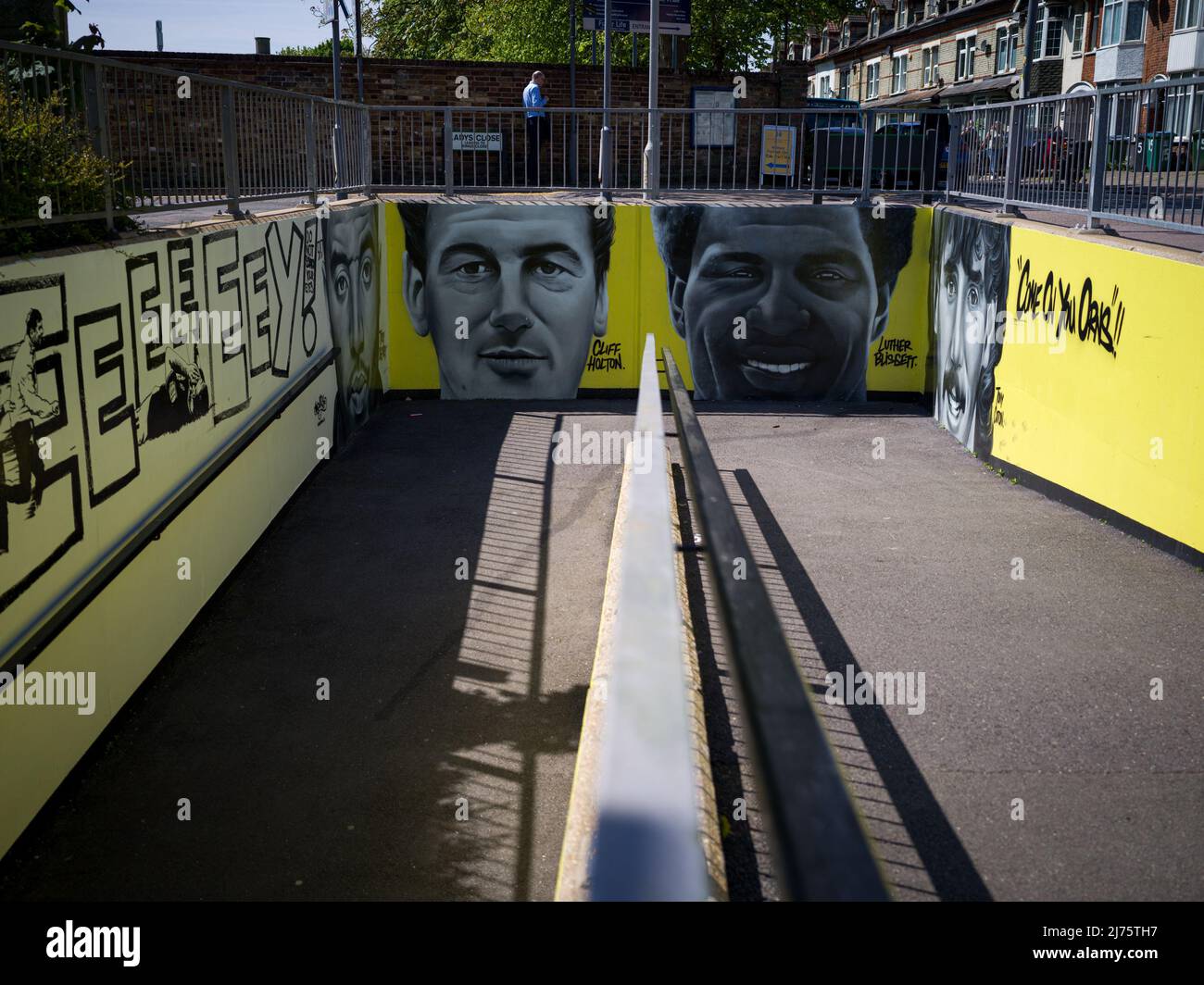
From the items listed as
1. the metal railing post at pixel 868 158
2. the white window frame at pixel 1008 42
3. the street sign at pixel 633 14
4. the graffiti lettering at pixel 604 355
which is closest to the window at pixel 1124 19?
the white window frame at pixel 1008 42

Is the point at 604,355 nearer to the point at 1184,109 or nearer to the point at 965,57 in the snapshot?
the point at 1184,109

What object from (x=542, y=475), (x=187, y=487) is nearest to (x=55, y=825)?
(x=187, y=487)

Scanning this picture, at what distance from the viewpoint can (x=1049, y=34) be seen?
57.0 metres

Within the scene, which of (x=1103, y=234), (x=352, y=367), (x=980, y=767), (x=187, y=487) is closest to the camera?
(x=980, y=767)

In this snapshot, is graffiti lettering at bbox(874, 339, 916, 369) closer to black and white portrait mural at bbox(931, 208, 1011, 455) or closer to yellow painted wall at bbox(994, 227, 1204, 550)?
black and white portrait mural at bbox(931, 208, 1011, 455)

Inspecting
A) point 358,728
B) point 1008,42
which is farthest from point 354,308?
point 1008,42

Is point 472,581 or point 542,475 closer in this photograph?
point 472,581

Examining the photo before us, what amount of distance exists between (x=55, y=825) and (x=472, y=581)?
3.50m

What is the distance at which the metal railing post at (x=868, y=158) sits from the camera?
1435 centimetres

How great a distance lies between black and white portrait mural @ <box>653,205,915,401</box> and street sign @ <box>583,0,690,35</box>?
1193 cm

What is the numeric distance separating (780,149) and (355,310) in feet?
20.7

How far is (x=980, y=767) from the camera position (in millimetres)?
5035

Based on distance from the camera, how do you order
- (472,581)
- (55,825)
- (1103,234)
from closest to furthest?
(55,825), (472,581), (1103,234)
